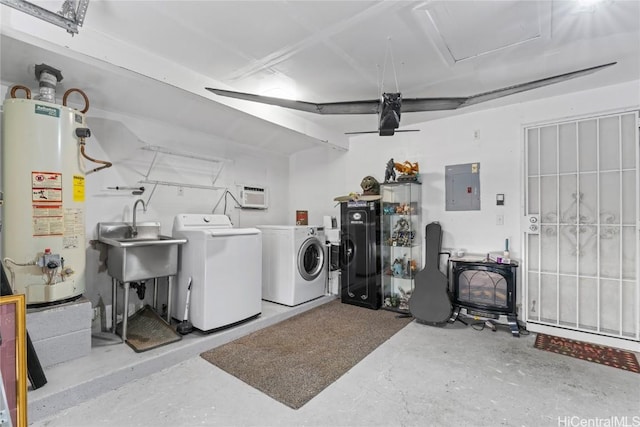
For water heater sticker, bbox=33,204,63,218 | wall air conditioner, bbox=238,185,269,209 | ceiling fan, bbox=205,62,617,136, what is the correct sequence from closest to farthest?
ceiling fan, bbox=205,62,617,136 → water heater sticker, bbox=33,204,63,218 → wall air conditioner, bbox=238,185,269,209

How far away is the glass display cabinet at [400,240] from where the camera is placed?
388cm

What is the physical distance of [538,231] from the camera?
3188 millimetres

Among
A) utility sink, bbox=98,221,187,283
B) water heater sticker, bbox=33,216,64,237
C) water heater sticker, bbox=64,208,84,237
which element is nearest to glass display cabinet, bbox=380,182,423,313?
utility sink, bbox=98,221,187,283

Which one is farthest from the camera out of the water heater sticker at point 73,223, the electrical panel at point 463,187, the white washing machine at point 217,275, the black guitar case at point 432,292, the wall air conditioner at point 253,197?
the wall air conditioner at point 253,197

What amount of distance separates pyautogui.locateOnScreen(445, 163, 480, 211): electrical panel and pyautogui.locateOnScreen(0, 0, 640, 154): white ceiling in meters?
0.93

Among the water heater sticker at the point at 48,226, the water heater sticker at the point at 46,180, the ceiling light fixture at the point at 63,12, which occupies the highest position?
the ceiling light fixture at the point at 63,12

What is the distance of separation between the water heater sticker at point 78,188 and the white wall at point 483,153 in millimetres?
3337

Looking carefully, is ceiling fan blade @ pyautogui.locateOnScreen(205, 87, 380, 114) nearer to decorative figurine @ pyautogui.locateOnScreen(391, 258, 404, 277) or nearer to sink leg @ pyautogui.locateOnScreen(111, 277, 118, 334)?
sink leg @ pyautogui.locateOnScreen(111, 277, 118, 334)

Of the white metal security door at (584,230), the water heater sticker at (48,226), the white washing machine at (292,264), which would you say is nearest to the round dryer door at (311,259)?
the white washing machine at (292,264)

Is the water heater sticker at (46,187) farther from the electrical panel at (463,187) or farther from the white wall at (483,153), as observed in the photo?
the electrical panel at (463,187)

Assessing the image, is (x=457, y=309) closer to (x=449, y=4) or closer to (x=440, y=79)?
(x=440, y=79)

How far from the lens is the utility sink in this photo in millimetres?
2514

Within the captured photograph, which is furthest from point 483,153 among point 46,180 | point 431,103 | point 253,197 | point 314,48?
point 46,180
